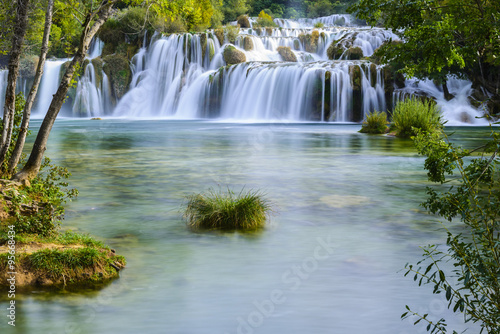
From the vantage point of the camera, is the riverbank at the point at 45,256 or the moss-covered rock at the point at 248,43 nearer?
the riverbank at the point at 45,256

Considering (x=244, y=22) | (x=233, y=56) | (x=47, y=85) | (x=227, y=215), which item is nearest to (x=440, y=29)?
(x=227, y=215)

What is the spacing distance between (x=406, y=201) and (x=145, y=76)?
1480 inches

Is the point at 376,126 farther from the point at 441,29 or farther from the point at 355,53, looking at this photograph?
the point at 441,29

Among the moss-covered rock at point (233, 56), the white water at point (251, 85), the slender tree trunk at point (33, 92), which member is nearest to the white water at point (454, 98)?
the white water at point (251, 85)

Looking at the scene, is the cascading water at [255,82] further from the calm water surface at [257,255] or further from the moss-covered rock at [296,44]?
the calm water surface at [257,255]

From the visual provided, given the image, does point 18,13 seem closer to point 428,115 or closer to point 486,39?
point 486,39

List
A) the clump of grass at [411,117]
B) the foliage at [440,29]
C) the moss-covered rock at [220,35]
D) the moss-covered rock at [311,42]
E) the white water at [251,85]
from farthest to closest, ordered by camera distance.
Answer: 1. the moss-covered rock at [311,42]
2. the moss-covered rock at [220,35]
3. the white water at [251,85]
4. the clump of grass at [411,117]
5. the foliage at [440,29]

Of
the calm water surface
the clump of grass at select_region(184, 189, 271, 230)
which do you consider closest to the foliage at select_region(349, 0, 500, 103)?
the calm water surface

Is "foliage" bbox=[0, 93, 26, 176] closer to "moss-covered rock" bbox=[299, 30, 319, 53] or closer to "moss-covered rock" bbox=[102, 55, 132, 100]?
"moss-covered rock" bbox=[102, 55, 132, 100]

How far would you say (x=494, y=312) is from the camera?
354cm

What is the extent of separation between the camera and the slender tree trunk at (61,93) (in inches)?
289

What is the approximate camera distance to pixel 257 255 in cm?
686

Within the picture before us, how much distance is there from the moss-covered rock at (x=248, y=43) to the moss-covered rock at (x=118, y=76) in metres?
9.16

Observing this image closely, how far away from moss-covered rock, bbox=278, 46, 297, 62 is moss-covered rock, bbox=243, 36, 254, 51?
224 centimetres
